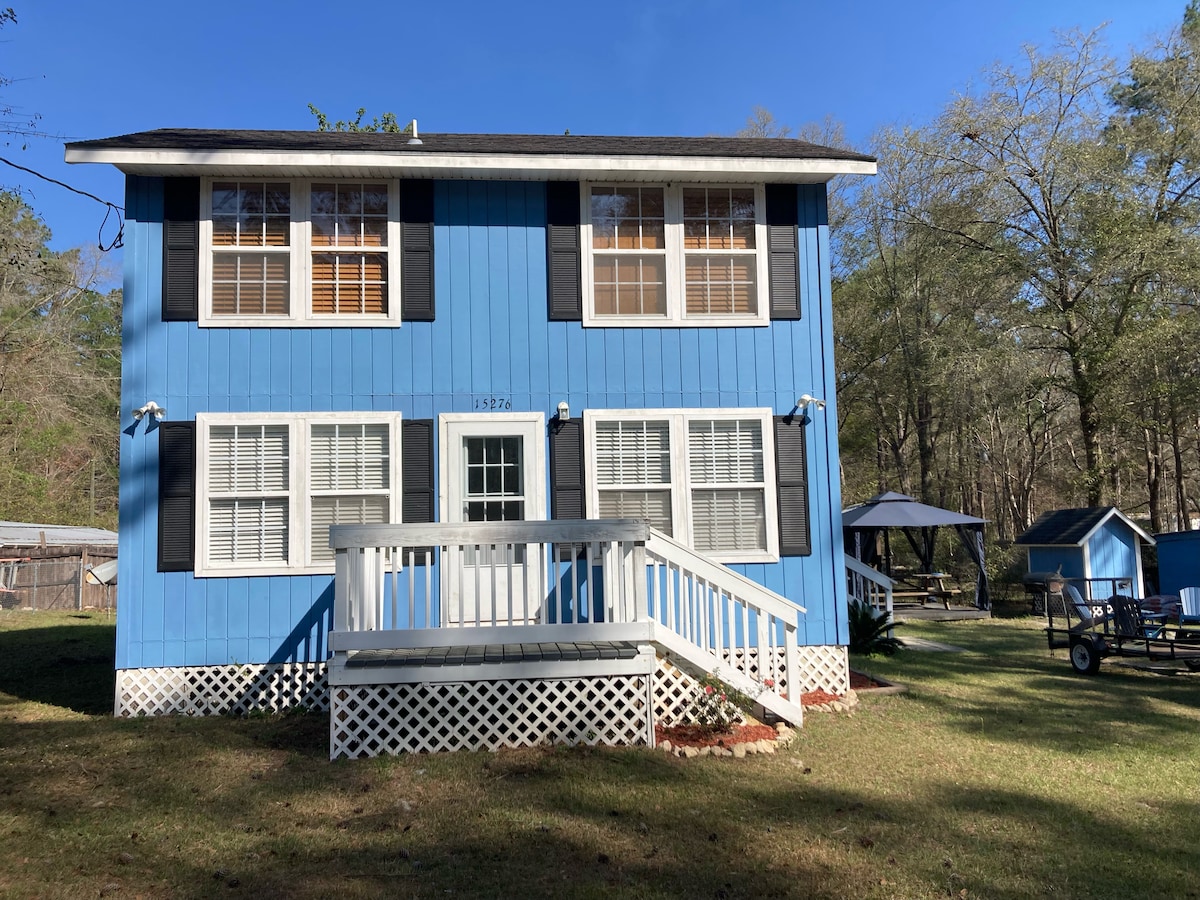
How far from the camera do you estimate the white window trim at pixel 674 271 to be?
7848 mm

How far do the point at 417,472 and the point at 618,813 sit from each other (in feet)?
12.7

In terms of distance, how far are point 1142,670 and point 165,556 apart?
10.2 m

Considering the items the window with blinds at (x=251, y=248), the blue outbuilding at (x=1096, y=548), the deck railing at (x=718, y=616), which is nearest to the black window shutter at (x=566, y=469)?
the deck railing at (x=718, y=616)

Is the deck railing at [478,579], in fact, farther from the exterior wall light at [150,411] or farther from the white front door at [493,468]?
the exterior wall light at [150,411]

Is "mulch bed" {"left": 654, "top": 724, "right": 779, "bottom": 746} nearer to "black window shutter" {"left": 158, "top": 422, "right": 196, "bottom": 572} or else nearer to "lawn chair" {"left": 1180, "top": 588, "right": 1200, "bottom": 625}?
"black window shutter" {"left": 158, "top": 422, "right": 196, "bottom": 572}

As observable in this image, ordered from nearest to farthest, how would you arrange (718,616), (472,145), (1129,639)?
(718,616) → (472,145) → (1129,639)

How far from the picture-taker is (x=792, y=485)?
7.83 m

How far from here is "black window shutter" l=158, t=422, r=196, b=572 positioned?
7.20m

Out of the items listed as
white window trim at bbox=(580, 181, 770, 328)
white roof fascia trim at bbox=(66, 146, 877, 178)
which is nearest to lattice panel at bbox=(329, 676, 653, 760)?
white window trim at bbox=(580, 181, 770, 328)

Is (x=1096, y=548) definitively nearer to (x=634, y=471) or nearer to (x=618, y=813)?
(x=634, y=471)

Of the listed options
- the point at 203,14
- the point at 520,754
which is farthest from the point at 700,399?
the point at 203,14

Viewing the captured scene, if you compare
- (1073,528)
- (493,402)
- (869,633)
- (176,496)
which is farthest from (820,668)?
(1073,528)

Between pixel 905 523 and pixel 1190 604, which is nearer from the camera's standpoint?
pixel 1190 604

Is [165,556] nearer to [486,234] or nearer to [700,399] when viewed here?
[486,234]
